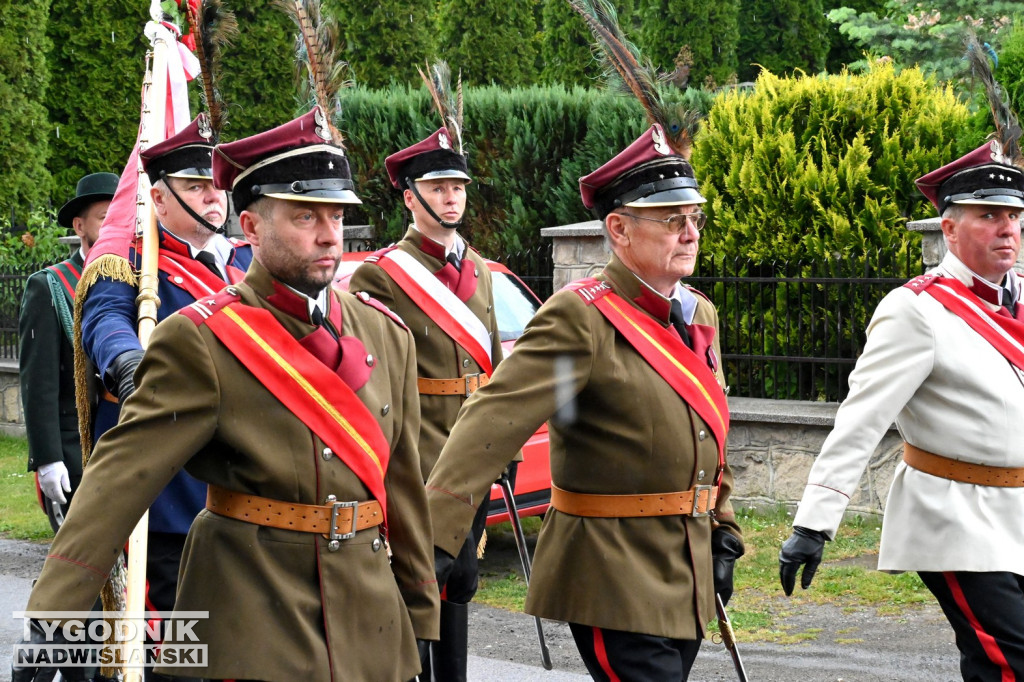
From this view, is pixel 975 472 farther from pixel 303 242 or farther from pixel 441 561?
pixel 303 242

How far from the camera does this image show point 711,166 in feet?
32.3

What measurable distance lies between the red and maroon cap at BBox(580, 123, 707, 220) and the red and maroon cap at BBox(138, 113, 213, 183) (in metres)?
1.41

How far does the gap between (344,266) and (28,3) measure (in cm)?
962

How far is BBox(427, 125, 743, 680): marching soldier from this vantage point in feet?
12.9

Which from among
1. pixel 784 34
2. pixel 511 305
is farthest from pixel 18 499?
pixel 784 34

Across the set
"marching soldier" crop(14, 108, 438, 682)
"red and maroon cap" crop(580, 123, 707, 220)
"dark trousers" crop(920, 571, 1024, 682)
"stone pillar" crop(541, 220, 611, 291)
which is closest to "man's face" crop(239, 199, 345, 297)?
"marching soldier" crop(14, 108, 438, 682)

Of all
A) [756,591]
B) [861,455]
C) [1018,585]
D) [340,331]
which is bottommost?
[756,591]

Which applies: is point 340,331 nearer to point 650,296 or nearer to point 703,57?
point 650,296

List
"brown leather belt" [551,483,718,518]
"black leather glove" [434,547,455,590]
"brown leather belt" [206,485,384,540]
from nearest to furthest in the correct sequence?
"brown leather belt" [206,485,384,540], "black leather glove" [434,547,455,590], "brown leather belt" [551,483,718,518]

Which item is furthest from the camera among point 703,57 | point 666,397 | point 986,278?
point 703,57

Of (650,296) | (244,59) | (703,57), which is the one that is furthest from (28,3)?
(650,296)

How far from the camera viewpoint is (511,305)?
338 inches

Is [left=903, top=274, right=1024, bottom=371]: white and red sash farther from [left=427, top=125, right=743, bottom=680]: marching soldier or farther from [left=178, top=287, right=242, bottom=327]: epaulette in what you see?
[left=178, top=287, right=242, bottom=327]: epaulette

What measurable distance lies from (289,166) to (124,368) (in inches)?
50.2
